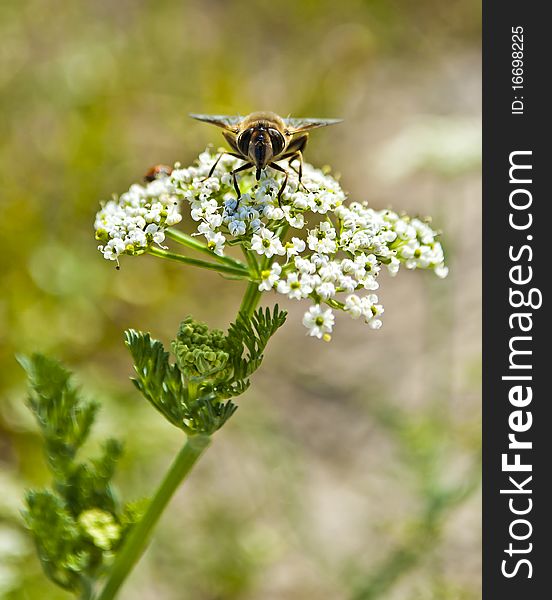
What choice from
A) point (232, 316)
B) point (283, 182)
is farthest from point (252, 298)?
point (232, 316)

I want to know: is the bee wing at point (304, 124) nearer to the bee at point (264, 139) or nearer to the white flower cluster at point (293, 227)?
the bee at point (264, 139)

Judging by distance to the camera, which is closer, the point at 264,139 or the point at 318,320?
the point at 318,320

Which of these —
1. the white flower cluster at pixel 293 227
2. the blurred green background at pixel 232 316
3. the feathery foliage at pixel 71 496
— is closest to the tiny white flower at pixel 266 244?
the white flower cluster at pixel 293 227

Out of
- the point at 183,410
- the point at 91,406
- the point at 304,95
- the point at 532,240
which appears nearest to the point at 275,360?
the point at 304,95

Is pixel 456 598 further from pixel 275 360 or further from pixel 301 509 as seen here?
pixel 275 360

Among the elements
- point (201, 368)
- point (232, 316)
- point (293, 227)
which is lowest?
point (201, 368)

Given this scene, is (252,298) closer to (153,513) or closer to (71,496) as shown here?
(153,513)
